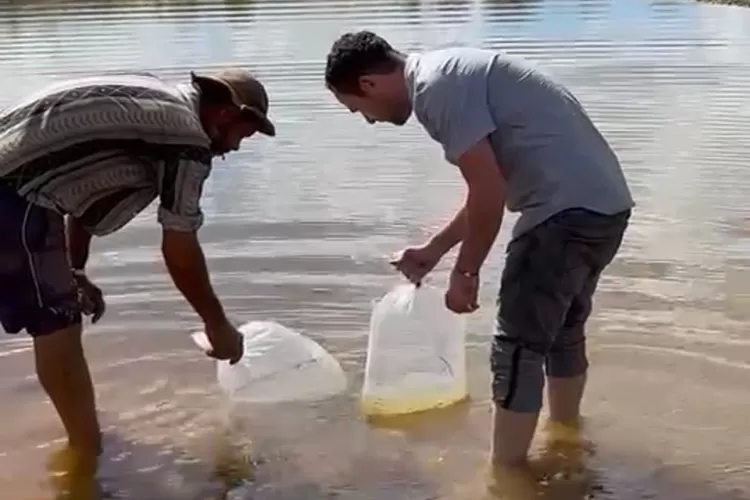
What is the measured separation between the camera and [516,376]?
429cm

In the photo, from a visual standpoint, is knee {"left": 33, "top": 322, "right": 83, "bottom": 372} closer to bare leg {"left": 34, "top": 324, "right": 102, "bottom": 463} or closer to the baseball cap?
bare leg {"left": 34, "top": 324, "right": 102, "bottom": 463}

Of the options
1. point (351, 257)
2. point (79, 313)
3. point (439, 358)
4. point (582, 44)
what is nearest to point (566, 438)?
point (439, 358)

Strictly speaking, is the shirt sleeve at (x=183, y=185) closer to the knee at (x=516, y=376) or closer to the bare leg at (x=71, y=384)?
the bare leg at (x=71, y=384)

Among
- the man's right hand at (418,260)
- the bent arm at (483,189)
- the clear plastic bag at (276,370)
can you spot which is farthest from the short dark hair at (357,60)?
the clear plastic bag at (276,370)

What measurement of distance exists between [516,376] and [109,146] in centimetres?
152

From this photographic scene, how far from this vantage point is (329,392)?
5.41 metres

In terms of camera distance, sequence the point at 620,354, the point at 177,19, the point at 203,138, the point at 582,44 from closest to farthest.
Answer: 1. the point at 203,138
2. the point at 620,354
3. the point at 582,44
4. the point at 177,19

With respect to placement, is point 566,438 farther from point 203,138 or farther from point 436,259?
point 203,138

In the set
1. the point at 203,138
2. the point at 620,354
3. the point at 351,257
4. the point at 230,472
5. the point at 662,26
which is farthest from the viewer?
the point at 662,26

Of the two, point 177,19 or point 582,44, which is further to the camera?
point 177,19

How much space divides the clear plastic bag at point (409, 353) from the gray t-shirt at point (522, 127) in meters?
1.06

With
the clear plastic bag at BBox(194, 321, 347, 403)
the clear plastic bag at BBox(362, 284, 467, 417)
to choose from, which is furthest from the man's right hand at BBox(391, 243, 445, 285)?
the clear plastic bag at BBox(194, 321, 347, 403)

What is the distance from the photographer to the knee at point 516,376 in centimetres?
426

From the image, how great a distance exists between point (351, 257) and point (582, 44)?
805 centimetres
